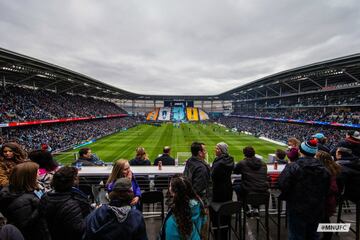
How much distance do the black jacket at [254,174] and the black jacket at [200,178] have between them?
88 centimetres

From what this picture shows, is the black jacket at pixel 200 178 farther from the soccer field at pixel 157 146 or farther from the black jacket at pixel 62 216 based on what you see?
the soccer field at pixel 157 146

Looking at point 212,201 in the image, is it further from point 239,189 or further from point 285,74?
point 285,74

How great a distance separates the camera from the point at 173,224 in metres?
2.18

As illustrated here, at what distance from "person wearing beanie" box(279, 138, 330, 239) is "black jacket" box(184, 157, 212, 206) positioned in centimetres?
123

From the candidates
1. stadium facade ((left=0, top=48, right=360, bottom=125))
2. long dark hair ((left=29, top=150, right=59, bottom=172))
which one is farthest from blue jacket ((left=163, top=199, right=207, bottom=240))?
stadium facade ((left=0, top=48, right=360, bottom=125))

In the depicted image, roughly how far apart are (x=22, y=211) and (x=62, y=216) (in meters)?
0.62

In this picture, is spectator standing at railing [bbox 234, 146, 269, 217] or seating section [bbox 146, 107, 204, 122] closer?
spectator standing at railing [bbox 234, 146, 269, 217]

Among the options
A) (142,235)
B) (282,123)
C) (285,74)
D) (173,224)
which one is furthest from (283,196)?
(282,123)

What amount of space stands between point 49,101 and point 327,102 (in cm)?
5751

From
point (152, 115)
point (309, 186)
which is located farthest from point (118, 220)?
point (152, 115)

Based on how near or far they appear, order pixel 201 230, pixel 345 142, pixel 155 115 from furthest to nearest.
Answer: pixel 155 115, pixel 345 142, pixel 201 230

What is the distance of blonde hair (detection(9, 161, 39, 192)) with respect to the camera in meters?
2.55

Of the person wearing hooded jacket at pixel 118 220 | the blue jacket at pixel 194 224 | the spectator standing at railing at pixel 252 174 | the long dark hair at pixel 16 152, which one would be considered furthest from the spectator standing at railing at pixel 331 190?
the long dark hair at pixel 16 152

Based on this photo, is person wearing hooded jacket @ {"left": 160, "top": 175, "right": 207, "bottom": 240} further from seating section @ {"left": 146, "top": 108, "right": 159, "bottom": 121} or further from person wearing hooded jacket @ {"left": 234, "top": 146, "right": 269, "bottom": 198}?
seating section @ {"left": 146, "top": 108, "right": 159, "bottom": 121}
